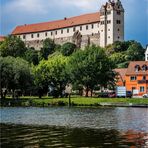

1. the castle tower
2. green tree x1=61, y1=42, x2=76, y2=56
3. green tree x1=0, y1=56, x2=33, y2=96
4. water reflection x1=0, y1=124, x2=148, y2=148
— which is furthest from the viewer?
the castle tower

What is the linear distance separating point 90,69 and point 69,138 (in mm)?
65943

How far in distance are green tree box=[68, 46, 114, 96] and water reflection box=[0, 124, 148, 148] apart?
58.8m

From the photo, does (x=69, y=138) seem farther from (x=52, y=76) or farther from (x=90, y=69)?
(x=52, y=76)

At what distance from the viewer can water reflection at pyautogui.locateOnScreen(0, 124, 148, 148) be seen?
26.9 metres

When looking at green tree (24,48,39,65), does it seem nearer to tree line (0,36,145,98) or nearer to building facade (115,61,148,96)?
tree line (0,36,145,98)

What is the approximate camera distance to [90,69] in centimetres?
9550

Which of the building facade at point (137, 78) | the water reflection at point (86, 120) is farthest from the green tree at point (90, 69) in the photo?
the water reflection at point (86, 120)

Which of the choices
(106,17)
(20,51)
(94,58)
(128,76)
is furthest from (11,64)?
(106,17)

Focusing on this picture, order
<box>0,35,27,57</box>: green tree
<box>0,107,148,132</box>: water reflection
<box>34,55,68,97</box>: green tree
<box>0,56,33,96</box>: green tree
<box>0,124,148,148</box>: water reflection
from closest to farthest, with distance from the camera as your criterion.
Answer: <box>0,124,148,148</box>: water reflection < <box>0,107,148,132</box>: water reflection < <box>0,56,33,96</box>: green tree < <box>34,55,68,97</box>: green tree < <box>0,35,27,57</box>: green tree

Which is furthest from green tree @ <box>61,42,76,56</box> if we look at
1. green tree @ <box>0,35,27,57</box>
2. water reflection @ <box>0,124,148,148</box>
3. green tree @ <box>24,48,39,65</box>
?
water reflection @ <box>0,124,148,148</box>

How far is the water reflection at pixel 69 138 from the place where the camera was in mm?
26891

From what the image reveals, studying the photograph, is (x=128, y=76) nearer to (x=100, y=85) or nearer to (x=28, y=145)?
(x=100, y=85)

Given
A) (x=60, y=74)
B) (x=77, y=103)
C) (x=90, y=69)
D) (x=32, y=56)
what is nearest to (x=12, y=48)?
(x=32, y=56)

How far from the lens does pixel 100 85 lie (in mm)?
97812
